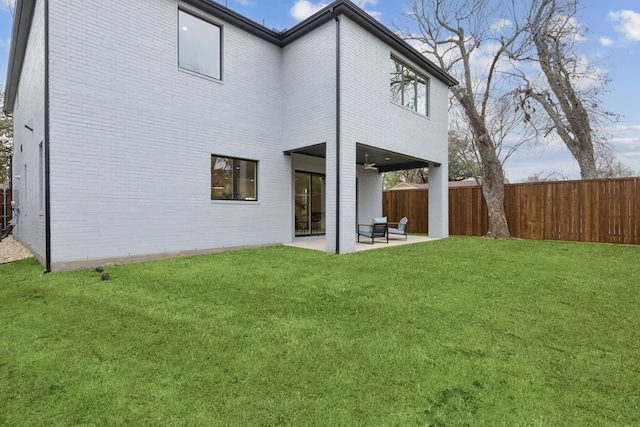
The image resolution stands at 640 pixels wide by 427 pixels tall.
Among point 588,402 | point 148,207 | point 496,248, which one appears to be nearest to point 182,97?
point 148,207

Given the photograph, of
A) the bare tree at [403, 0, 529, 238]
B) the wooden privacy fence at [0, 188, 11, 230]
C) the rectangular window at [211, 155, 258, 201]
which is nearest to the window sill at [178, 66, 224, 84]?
the rectangular window at [211, 155, 258, 201]

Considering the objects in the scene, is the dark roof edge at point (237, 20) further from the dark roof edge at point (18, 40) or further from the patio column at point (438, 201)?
the patio column at point (438, 201)

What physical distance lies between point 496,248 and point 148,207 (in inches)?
342

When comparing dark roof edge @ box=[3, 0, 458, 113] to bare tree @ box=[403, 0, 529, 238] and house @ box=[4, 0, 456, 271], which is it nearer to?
house @ box=[4, 0, 456, 271]

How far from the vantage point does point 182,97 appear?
7.15 metres

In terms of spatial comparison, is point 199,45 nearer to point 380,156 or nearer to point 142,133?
point 142,133

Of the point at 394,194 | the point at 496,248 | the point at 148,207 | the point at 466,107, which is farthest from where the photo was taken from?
the point at 394,194

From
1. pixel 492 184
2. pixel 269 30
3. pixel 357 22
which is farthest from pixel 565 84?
pixel 269 30

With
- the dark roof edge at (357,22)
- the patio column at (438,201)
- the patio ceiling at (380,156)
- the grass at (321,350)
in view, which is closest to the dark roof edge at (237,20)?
the dark roof edge at (357,22)

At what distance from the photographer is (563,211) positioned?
1015 cm

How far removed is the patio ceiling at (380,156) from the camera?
8996mm

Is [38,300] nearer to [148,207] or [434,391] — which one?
[148,207]

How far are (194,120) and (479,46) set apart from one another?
1127cm

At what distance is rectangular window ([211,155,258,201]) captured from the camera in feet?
25.6
